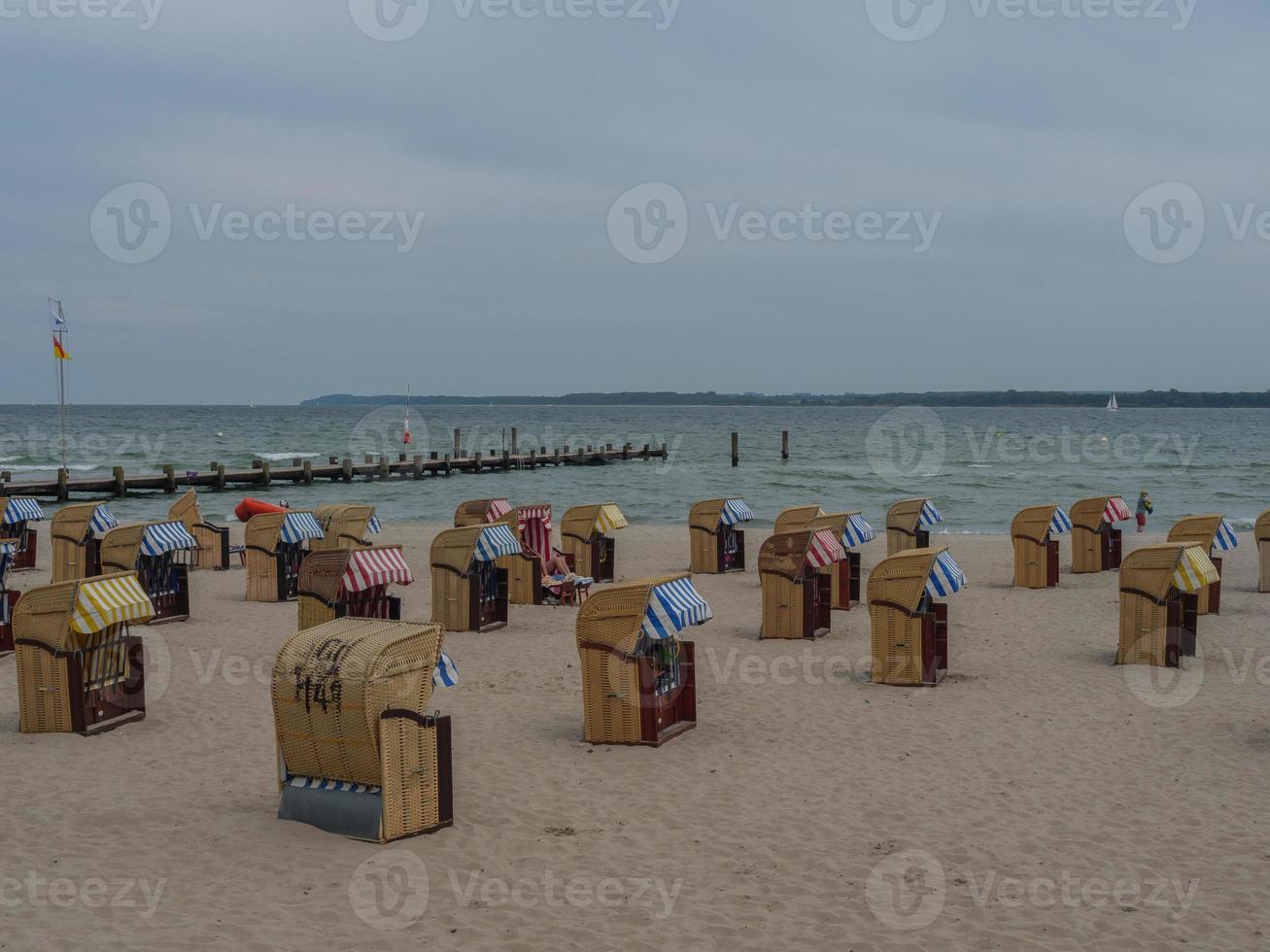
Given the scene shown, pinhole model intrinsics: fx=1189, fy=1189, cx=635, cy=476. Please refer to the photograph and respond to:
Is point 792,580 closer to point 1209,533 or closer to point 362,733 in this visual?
point 1209,533

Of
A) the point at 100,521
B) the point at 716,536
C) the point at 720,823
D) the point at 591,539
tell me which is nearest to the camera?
the point at 720,823

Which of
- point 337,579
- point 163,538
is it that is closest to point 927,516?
point 337,579

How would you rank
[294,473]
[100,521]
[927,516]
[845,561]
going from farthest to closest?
[294,473]
[927,516]
[100,521]
[845,561]

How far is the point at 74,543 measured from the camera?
18.2 meters

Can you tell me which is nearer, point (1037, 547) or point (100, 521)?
point (100, 521)

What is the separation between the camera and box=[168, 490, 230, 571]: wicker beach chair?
21.2 metres

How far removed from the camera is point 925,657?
39.4ft

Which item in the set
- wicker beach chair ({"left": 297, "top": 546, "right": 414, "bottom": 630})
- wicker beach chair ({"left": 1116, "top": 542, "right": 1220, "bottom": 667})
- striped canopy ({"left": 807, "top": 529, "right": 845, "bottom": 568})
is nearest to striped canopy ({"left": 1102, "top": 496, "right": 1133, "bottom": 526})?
wicker beach chair ({"left": 1116, "top": 542, "right": 1220, "bottom": 667})

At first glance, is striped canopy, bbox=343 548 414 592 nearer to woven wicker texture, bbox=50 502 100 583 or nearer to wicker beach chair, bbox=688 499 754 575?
woven wicker texture, bbox=50 502 100 583

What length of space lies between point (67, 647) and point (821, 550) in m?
8.55

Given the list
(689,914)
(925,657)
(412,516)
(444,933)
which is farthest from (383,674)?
(412,516)

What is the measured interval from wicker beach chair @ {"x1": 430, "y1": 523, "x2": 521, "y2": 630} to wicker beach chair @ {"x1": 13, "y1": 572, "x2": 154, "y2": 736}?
5.05 meters

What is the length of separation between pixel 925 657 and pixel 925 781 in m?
3.17

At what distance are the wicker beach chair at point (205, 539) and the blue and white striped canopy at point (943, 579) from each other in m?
13.7
